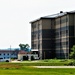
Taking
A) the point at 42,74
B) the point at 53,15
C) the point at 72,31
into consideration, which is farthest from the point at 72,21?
the point at 42,74

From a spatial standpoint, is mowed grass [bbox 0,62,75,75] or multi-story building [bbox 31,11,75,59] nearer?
mowed grass [bbox 0,62,75,75]

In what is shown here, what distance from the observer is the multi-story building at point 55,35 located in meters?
109

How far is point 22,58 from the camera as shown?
123625 mm

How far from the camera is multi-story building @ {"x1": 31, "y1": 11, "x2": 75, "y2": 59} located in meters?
109

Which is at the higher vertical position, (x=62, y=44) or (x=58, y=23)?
(x=58, y=23)

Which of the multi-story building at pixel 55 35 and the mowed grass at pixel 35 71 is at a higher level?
the multi-story building at pixel 55 35

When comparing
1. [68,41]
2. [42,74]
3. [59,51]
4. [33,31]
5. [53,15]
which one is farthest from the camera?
[33,31]

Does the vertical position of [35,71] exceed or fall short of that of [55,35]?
it falls short

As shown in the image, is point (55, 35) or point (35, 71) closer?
point (35, 71)

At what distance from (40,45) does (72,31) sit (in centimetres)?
2004

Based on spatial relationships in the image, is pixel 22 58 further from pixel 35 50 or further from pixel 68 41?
pixel 68 41

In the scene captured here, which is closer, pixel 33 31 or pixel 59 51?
pixel 59 51

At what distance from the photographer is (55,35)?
4825 inches

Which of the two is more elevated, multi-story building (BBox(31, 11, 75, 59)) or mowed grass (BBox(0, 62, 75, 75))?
multi-story building (BBox(31, 11, 75, 59))
